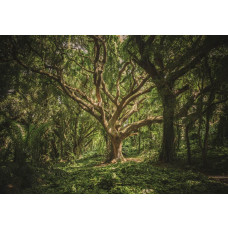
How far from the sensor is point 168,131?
3549mm

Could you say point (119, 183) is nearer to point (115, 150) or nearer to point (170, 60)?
point (115, 150)

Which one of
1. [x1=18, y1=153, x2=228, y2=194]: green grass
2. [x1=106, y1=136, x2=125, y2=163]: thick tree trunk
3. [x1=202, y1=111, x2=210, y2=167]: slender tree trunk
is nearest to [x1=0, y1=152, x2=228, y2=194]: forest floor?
[x1=18, y1=153, x2=228, y2=194]: green grass

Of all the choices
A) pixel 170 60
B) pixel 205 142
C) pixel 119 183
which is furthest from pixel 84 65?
pixel 205 142

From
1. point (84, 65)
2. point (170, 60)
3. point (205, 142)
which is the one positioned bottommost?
point (205, 142)

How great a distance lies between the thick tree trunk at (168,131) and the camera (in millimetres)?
3316

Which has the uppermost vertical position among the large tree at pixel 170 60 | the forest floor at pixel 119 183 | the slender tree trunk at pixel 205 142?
the large tree at pixel 170 60

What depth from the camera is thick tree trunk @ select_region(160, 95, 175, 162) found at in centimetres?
332

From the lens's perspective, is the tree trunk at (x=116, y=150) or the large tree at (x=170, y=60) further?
the tree trunk at (x=116, y=150)

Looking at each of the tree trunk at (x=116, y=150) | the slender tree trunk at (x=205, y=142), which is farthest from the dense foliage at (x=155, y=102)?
the tree trunk at (x=116, y=150)

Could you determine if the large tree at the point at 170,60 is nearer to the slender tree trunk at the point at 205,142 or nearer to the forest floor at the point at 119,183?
the slender tree trunk at the point at 205,142

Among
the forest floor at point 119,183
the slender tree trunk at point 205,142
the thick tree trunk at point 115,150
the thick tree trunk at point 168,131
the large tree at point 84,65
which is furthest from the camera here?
the thick tree trunk at point 115,150

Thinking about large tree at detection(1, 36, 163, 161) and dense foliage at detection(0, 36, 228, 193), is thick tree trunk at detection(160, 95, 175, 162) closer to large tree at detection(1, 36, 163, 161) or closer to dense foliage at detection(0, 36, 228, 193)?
dense foliage at detection(0, 36, 228, 193)

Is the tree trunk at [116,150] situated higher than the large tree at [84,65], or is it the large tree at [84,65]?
the large tree at [84,65]

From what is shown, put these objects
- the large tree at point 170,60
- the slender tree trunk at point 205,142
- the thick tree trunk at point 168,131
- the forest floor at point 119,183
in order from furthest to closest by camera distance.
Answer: the thick tree trunk at point 168,131 < the slender tree trunk at point 205,142 < the large tree at point 170,60 < the forest floor at point 119,183
